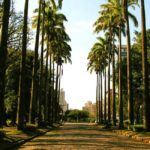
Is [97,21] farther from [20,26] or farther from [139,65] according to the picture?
[20,26]

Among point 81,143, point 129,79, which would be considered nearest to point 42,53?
point 129,79

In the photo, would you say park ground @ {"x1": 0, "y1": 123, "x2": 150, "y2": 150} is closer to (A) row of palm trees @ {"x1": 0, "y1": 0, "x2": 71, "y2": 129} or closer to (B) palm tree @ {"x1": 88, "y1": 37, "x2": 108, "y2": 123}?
(A) row of palm trees @ {"x1": 0, "y1": 0, "x2": 71, "y2": 129}

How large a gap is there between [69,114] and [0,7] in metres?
149

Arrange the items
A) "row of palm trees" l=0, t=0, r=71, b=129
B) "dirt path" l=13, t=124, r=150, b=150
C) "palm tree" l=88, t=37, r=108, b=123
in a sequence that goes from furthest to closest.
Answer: "palm tree" l=88, t=37, r=108, b=123 → "row of palm trees" l=0, t=0, r=71, b=129 → "dirt path" l=13, t=124, r=150, b=150

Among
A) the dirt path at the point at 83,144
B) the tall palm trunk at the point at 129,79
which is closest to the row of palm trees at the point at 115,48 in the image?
the tall palm trunk at the point at 129,79

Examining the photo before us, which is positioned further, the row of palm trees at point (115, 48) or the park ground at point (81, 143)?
the row of palm trees at point (115, 48)

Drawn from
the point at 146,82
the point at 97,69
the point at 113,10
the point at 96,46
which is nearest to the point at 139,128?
the point at 146,82

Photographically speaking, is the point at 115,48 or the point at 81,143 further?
the point at 115,48

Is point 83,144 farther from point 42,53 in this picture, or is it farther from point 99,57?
point 99,57

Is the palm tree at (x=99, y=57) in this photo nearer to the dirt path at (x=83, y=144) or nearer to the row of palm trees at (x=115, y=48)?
the row of palm trees at (x=115, y=48)

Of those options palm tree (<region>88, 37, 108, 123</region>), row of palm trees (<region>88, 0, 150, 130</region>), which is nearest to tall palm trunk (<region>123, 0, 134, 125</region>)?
row of palm trees (<region>88, 0, 150, 130</region>)

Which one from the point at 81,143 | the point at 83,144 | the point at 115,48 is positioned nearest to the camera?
the point at 83,144

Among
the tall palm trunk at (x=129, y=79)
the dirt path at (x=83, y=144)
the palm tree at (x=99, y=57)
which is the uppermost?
the palm tree at (x=99, y=57)

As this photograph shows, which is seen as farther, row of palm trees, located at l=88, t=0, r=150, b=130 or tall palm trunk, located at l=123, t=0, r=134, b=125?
tall palm trunk, located at l=123, t=0, r=134, b=125
